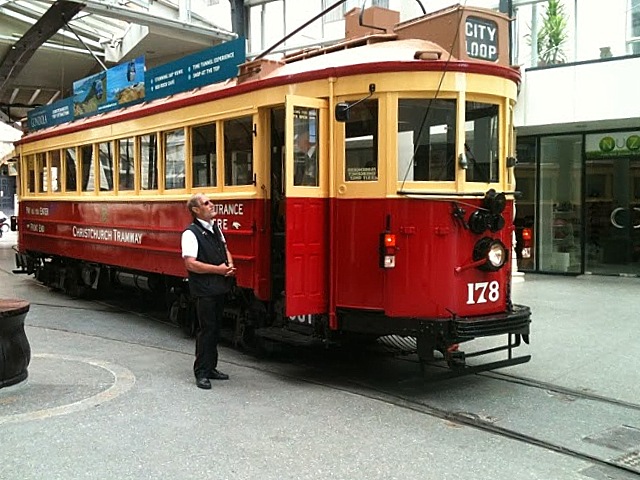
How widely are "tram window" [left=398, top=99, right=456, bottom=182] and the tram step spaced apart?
1.73 m

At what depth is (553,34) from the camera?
14.9m

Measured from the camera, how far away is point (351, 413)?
5824mm

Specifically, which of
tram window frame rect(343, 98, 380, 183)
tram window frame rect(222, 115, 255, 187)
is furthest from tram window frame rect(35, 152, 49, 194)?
tram window frame rect(343, 98, 380, 183)

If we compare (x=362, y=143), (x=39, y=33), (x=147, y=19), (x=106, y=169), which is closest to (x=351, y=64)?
(x=362, y=143)

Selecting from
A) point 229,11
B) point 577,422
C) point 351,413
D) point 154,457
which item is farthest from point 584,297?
point 229,11

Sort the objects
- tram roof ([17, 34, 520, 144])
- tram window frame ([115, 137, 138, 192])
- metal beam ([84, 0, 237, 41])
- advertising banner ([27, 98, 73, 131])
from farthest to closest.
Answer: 1. metal beam ([84, 0, 237, 41])
2. advertising banner ([27, 98, 73, 131])
3. tram window frame ([115, 137, 138, 192])
4. tram roof ([17, 34, 520, 144])

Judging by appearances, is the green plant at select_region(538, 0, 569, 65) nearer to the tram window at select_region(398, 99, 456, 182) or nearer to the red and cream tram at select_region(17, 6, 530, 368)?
the red and cream tram at select_region(17, 6, 530, 368)

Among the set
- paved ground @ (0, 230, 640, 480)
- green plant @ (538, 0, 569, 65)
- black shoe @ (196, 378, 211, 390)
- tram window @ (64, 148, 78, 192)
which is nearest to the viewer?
paved ground @ (0, 230, 640, 480)

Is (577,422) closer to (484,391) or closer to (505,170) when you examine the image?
(484,391)

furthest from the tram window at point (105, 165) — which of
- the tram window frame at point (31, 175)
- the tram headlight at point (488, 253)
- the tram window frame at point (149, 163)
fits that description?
the tram headlight at point (488, 253)

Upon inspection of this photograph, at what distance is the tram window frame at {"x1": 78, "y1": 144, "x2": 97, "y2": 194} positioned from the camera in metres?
11.0

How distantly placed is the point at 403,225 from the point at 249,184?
1891mm

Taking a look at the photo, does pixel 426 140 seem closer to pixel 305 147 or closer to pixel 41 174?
pixel 305 147

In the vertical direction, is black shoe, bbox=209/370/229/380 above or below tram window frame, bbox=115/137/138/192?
below
